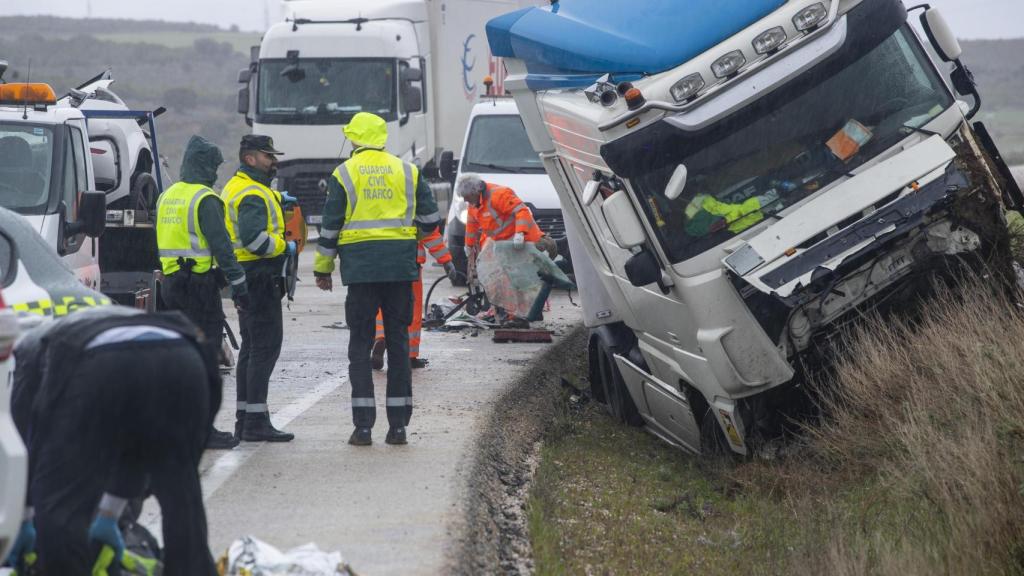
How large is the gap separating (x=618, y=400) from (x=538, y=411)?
1.95ft

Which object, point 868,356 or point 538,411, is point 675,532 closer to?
point 868,356

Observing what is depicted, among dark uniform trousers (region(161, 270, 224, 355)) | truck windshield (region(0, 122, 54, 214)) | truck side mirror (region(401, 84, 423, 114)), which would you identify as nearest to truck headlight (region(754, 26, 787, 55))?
dark uniform trousers (region(161, 270, 224, 355))

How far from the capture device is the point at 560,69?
8.97 m

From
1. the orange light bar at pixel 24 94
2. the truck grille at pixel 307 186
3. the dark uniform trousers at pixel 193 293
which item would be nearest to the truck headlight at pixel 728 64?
the dark uniform trousers at pixel 193 293

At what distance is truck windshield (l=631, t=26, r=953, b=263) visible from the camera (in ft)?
25.5

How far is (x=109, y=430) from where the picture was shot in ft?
14.2

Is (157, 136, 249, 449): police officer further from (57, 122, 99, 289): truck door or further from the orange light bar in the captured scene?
the orange light bar

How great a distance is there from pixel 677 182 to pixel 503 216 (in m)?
5.46

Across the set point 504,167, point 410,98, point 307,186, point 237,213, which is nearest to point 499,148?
point 504,167

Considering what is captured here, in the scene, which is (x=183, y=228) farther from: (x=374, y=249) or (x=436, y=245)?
(x=436, y=245)

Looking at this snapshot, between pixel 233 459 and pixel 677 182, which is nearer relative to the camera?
pixel 677 182

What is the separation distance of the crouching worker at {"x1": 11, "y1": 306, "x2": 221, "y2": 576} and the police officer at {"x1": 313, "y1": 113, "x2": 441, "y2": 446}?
134 inches

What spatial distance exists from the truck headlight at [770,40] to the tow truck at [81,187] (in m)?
4.14

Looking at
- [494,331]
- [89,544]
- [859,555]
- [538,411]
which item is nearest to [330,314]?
[494,331]
